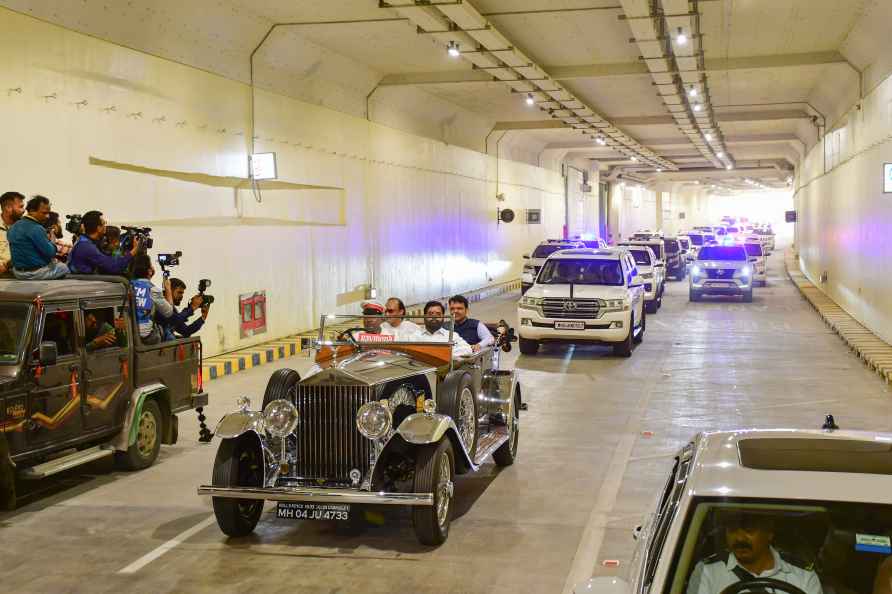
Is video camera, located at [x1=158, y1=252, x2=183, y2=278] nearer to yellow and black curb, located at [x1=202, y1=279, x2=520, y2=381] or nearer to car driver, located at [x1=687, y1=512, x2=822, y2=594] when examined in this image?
yellow and black curb, located at [x1=202, y1=279, x2=520, y2=381]

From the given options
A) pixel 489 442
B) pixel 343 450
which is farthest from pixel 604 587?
pixel 489 442

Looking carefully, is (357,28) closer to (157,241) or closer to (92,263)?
(157,241)

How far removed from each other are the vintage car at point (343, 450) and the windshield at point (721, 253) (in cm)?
2458

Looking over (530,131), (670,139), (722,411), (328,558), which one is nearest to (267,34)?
(722,411)

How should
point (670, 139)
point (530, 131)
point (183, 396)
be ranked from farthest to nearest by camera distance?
point (670, 139) < point (530, 131) < point (183, 396)

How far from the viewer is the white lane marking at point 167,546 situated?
7.21 metres

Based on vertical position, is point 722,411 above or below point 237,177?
below

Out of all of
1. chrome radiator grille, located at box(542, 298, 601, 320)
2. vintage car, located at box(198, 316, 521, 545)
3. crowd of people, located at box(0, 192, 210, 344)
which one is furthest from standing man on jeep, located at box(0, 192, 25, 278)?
chrome radiator grille, located at box(542, 298, 601, 320)

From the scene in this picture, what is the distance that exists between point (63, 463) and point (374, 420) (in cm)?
320

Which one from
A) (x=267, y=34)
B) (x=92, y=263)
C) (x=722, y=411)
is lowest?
(x=722, y=411)

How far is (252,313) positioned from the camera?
61.9ft

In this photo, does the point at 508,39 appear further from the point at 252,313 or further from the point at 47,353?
the point at 47,353

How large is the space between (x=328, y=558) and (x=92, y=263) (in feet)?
15.7

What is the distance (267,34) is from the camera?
18.5 metres
